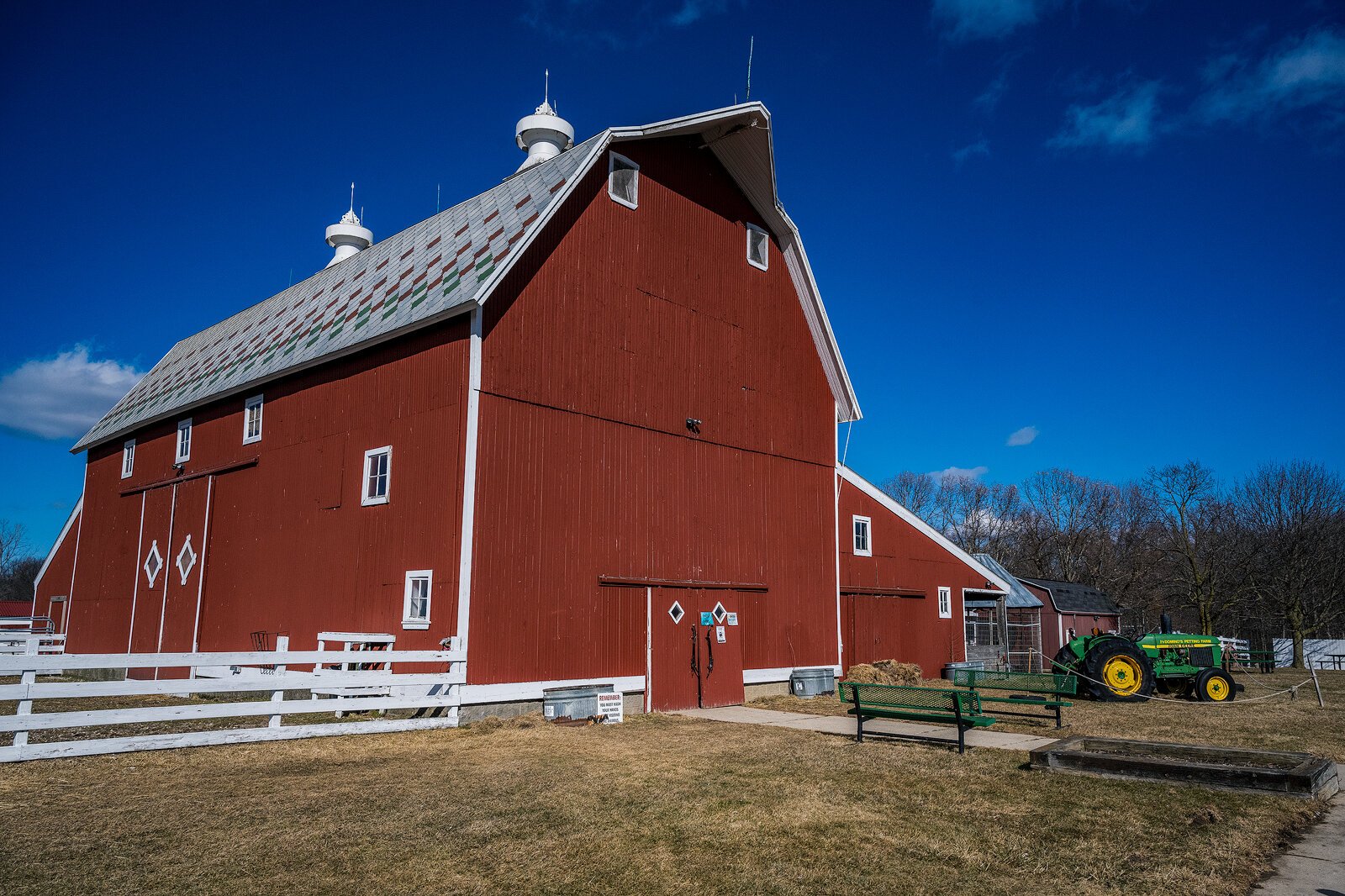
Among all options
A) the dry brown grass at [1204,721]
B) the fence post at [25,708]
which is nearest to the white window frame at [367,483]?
the fence post at [25,708]

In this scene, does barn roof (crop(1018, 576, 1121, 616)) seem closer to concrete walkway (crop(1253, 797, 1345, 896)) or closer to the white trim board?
the white trim board

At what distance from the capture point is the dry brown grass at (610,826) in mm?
6012

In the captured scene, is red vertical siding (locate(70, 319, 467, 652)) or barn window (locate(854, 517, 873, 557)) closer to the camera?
red vertical siding (locate(70, 319, 467, 652))

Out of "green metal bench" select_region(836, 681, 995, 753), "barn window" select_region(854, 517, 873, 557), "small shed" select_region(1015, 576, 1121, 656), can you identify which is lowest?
"green metal bench" select_region(836, 681, 995, 753)

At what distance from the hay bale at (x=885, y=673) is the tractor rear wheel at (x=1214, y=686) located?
5970mm

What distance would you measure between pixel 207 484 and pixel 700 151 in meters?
13.1

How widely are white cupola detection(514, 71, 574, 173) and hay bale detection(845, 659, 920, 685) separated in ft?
49.4

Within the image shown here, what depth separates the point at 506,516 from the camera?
15.0 metres

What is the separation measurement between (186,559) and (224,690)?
36.9 ft

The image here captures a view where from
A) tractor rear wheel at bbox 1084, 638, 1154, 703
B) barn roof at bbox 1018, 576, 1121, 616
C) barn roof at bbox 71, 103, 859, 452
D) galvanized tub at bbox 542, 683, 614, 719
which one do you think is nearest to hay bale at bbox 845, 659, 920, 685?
tractor rear wheel at bbox 1084, 638, 1154, 703

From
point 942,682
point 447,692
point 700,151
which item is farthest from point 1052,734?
point 700,151

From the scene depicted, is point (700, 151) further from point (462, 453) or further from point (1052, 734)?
point (1052, 734)

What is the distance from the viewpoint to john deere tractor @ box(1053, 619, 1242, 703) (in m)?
19.1

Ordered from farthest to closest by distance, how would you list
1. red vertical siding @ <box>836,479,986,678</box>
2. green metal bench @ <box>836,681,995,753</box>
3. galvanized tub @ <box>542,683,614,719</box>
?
red vertical siding @ <box>836,479,986,678</box> → galvanized tub @ <box>542,683,614,719</box> → green metal bench @ <box>836,681,995,753</box>
